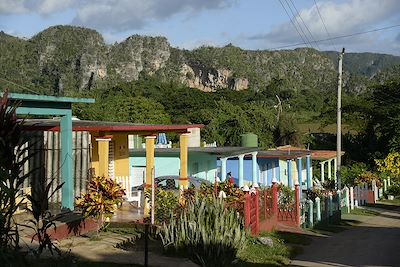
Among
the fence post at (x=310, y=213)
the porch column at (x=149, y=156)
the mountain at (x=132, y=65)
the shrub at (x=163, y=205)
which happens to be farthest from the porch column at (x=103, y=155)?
the mountain at (x=132, y=65)

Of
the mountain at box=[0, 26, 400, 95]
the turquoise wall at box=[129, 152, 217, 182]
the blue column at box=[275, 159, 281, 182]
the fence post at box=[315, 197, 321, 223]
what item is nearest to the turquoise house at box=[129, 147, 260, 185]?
the turquoise wall at box=[129, 152, 217, 182]

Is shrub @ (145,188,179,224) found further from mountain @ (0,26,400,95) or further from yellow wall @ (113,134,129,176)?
mountain @ (0,26,400,95)

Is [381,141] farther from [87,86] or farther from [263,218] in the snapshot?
[87,86]

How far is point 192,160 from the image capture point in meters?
28.8

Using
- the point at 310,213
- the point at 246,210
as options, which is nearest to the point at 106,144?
the point at 246,210

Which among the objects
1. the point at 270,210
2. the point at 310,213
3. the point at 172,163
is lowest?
the point at 310,213

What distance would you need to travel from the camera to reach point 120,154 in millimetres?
21812

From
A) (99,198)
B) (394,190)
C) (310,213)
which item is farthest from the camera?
(394,190)

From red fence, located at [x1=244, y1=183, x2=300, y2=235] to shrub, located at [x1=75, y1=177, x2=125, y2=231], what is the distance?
427 cm

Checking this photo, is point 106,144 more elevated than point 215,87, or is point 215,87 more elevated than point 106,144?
point 215,87

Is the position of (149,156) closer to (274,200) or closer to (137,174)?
(274,200)

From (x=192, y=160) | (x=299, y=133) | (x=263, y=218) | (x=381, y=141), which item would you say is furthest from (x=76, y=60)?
(x=263, y=218)

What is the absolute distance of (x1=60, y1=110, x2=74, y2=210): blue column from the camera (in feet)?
46.5

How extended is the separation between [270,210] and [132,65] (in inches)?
4791
